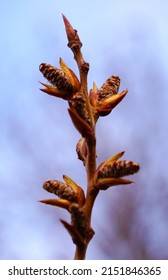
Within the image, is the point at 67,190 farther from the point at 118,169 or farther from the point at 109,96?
the point at 109,96

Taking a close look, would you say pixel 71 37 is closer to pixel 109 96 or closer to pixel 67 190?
pixel 109 96

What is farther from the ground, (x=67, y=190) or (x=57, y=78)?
(x=57, y=78)

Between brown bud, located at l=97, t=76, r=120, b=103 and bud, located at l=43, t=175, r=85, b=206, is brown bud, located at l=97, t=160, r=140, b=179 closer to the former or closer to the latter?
bud, located at l=43, t=175, r=85, b=206

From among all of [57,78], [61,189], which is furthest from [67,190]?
[57,78]

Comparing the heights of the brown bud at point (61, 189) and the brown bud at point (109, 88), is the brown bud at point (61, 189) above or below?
below

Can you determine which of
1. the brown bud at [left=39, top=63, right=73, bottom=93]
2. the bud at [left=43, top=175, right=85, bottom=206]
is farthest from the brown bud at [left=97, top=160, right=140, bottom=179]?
the brown bud at [left=39, top=63, right=73, bottom=93]

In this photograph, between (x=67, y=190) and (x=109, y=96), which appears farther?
(x=109, y=96)

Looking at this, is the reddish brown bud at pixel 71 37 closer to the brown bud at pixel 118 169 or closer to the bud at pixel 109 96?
the bud at pixel 109 96

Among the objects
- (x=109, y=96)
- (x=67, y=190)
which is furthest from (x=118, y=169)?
(x=109, y=96)

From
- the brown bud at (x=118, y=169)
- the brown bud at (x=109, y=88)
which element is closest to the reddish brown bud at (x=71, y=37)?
the brown bud at (x=109, y=88)
